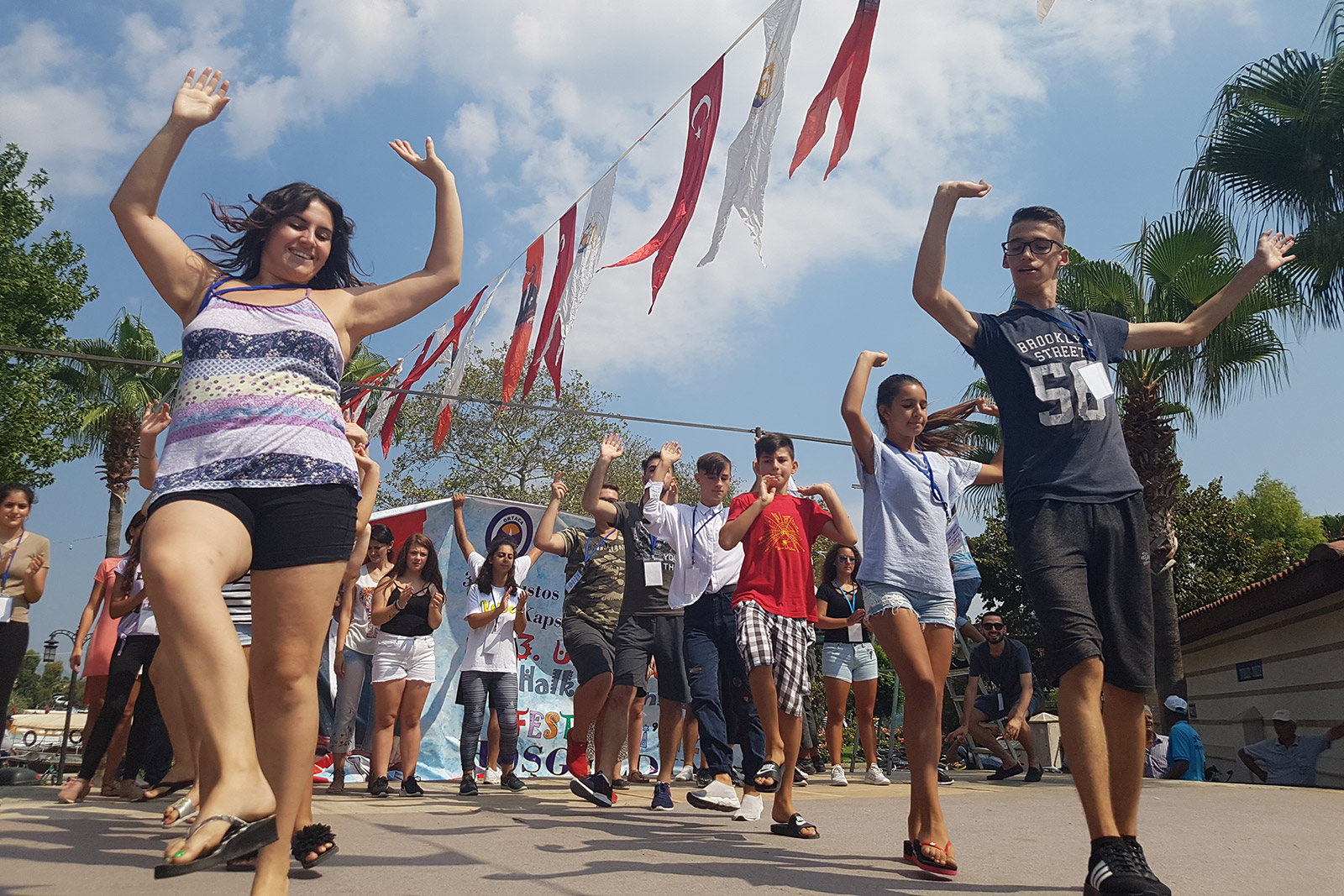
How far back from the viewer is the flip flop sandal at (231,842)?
1.68 m

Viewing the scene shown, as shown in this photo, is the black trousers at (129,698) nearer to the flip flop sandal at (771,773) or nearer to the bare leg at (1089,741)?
the flip flop sandal at (771,773)

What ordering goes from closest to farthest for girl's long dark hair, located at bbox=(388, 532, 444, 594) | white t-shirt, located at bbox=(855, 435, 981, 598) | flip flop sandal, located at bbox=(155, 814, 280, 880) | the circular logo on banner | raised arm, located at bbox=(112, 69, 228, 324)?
flip flop sandal, located at bbox=(155, 814, 280, 880) → raised arm, located at bbox=(112, 69, 228, 324) → white t-shirt, located at bbox=(855, 435, 981, 598) → girl's long dark hair, located at bbox=(388, 532, 444, 594) → the circular logo on banner

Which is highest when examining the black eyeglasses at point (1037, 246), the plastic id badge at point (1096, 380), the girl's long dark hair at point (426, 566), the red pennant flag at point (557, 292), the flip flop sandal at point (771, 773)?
the red pennant flag at point (557, 292)

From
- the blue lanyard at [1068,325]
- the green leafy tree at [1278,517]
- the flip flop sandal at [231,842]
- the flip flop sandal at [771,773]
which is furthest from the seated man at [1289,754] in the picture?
the green leafy tree at [1278,517]

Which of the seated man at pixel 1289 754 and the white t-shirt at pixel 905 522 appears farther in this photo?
the seated man at pixel 1289 754

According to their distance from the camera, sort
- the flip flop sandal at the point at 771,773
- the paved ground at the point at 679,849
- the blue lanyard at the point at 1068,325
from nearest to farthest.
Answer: the paved ground at the point at 679,849, the blue lanyard at the point at 1068,325, the flip flop sandal at the point at 771,773

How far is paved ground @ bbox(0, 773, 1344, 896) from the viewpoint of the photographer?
295 centimetres

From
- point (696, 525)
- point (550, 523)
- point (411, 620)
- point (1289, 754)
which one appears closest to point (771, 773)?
point (696, 525)

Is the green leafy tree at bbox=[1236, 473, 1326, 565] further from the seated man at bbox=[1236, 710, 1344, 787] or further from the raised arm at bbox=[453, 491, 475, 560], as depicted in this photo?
the raised arm at bbox=[453, 491, 475, 560]

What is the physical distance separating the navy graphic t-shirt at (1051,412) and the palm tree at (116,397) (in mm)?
20759

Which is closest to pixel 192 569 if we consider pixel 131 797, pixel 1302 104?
pixel 131 797

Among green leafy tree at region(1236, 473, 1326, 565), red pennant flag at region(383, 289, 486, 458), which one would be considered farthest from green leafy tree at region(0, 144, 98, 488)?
green leafy tree at region(1236, 473, 1326, 565)

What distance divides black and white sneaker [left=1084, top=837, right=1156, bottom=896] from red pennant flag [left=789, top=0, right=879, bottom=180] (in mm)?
4109

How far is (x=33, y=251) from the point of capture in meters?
21.5
